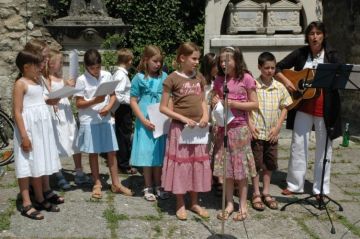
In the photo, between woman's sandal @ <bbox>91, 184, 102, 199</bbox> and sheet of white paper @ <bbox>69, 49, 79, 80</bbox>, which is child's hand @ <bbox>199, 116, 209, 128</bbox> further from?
sheet of white paper @ <bbox>69, 49, 79, 80</bbox>

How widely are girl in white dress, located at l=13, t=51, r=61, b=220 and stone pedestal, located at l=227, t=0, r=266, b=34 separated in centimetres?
446

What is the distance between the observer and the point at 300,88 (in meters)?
5.10

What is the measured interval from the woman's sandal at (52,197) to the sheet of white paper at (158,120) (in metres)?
1.13

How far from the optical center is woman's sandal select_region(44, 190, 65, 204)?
15.9ft

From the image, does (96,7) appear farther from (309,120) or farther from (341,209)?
(341,209)

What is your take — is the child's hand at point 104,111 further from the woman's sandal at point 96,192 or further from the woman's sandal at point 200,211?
the woman's sandal at point 200,211

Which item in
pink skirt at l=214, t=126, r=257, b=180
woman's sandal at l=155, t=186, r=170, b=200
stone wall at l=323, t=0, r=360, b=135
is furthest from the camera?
stone wall at l=323, t=0, r=360, b=135

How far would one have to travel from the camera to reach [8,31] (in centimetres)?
791

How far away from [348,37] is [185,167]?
671 centimetres

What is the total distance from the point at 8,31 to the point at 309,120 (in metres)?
5.09

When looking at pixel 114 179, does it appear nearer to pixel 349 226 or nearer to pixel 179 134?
pixel 179 134

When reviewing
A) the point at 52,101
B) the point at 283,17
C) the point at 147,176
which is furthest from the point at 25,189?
the point at 283,17

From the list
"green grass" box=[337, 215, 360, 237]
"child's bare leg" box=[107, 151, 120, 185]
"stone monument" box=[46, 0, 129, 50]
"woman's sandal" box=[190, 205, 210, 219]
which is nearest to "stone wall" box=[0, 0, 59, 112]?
"stone monument" box=[46, 0, 129, 50]

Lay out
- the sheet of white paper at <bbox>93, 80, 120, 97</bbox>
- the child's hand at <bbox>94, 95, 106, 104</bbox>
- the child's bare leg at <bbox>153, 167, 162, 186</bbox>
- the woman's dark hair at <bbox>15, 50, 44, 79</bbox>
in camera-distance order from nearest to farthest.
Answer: the woman's dark hair at <bbox>15, 50, 44, 79</bbox>
the sheet of white paper at <bbox>93, 80, 120, 97</bbox>
the child's hand at <bbox>94, 95, 106, 104</bbox>
the child's bare leg at <bbox>153, 167, 162, 186</bbox>
